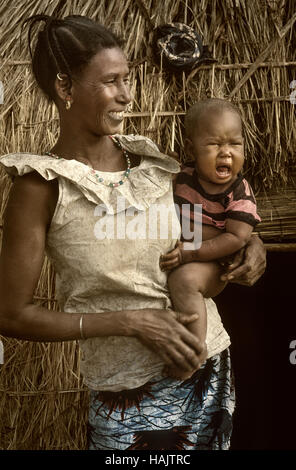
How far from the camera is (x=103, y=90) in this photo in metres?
1.73

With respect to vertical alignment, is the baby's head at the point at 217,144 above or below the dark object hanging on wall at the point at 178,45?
below

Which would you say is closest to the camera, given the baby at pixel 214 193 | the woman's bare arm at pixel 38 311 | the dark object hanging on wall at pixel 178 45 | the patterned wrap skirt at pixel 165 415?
the woman's bare arm at pixel 38 311

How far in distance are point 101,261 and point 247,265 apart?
1.62 ft

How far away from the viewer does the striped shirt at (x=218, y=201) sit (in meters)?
1.91

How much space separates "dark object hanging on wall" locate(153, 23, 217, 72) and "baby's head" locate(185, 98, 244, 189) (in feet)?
2.57

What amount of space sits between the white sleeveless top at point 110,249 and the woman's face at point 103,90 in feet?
0.48

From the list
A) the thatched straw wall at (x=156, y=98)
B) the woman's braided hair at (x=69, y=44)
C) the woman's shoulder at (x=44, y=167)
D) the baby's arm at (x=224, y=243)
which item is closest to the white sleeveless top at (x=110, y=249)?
the woman's shoulder at (x=44, y=167)

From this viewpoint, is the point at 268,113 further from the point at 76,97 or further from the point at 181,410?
the point at 181,410

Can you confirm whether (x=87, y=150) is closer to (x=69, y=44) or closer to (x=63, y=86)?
(x=63, y=86)

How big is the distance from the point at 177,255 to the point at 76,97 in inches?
21.8

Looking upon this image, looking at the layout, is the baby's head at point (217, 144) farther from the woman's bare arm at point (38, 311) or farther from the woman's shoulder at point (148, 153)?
the woman's bare arm at point (38, 311)

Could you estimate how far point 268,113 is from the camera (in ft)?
9.11

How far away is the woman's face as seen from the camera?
68.2 inches
